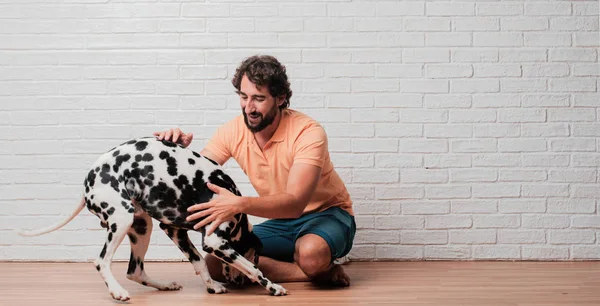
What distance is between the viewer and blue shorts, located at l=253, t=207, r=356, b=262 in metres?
3.01

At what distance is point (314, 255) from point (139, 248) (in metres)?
0.71

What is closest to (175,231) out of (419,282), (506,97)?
(419,282)

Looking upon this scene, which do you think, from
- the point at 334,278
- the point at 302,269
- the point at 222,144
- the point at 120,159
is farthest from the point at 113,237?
the point at 334,278

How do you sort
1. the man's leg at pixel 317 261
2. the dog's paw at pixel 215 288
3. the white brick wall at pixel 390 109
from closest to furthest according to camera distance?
the dog's paw at pixel 215 288 → the man's leg at pixel 317 261 → the white brick wall at pixel 390 109

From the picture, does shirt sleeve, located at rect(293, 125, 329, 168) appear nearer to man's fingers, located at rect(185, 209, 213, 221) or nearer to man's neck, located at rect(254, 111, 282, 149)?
man's neck, located at rect(254, 111, 282, 149)

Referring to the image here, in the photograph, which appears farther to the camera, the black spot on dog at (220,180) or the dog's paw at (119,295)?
the black spot on dog at (220,180)

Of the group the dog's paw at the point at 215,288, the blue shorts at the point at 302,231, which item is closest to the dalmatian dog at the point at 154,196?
the dog's paw at the point at 215,288

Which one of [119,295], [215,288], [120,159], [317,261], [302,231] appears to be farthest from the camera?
[302,231]

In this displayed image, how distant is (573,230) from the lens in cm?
376

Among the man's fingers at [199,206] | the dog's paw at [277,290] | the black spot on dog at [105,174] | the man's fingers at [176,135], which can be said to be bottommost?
the dog's paw at [277,290]

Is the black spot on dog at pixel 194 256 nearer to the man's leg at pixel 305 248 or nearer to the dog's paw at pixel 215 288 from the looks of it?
the dog's paw at pixel 215 288

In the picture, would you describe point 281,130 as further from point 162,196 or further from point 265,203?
point 162,196

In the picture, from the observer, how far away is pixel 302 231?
3.03 m

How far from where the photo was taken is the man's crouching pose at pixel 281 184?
2.72m
